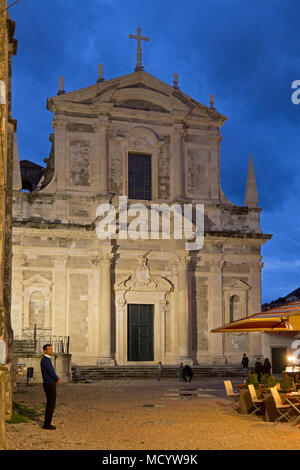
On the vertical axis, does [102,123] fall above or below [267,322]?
above

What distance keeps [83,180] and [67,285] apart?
483cm

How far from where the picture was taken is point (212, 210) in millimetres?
30547

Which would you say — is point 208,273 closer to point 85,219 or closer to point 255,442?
point 85,219

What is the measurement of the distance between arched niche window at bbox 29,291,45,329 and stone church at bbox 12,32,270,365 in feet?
0.14

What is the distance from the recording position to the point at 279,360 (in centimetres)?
2811

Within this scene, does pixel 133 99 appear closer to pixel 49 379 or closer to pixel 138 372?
pixel 138 372

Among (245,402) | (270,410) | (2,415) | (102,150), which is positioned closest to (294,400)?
(270,410)

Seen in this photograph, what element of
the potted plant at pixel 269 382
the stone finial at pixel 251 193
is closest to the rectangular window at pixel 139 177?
the stone finial at pixel 251 193

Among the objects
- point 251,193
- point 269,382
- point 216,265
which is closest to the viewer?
point 269,382

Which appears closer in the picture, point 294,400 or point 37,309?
point 294,400

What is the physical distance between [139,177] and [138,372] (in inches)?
353

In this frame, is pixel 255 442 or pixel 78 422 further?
pixel 78 422

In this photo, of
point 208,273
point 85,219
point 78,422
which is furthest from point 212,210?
point 78,422

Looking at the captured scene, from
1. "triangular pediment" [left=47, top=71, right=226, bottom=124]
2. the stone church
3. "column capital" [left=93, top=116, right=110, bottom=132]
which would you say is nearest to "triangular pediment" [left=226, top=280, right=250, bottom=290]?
the stone church
